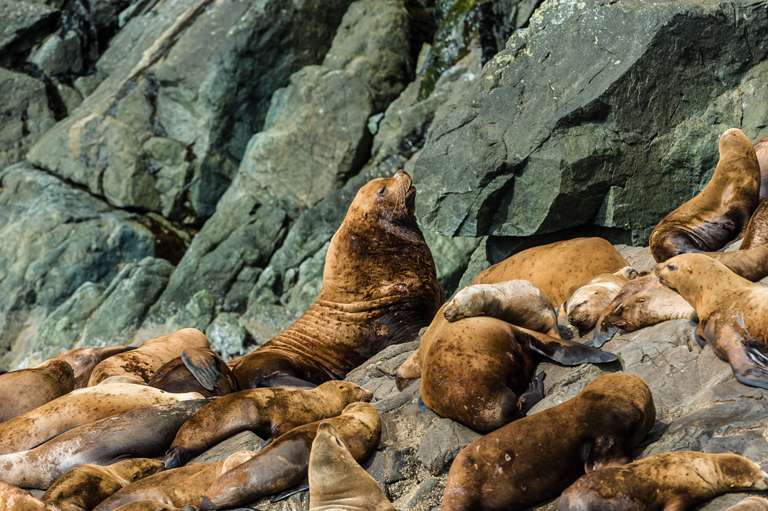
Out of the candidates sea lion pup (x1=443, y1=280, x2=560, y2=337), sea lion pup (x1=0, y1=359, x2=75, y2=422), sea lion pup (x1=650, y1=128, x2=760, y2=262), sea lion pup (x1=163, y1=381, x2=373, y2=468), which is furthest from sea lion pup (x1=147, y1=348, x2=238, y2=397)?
sea lion pup (x1=650, y1=128, x2=760, y2=262)

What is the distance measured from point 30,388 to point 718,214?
6.62 metres

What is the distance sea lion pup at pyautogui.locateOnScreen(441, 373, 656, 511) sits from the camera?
3.34m

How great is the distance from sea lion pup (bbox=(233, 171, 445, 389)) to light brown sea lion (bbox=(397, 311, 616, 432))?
244 centimetres

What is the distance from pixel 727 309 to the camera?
403 cm

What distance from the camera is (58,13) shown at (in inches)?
672

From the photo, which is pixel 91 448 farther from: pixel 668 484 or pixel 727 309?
pixel 727 309

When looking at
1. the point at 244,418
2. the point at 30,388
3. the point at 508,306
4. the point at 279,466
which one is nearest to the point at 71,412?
the point at 30,388

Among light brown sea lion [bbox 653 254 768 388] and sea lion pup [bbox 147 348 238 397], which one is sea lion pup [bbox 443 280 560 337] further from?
sea lion pup [bbox 147 348 238 397]

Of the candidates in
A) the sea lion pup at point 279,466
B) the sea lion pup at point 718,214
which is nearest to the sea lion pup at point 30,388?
the sea lion pup at point 279,466

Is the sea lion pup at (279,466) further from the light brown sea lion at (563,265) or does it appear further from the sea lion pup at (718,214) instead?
the sea lion pup at (718,214)

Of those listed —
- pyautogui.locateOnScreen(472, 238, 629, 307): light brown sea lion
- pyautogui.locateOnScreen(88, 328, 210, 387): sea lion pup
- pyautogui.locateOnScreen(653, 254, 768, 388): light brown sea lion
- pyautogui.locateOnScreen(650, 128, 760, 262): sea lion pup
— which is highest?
pyautogui.locateOnScreen(88, 328, 210, 387): sea lion pup

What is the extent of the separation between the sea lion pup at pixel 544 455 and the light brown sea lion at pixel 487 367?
0.56 meters

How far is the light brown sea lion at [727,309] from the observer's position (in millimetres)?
3701

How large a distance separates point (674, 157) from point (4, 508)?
6.96 meters
